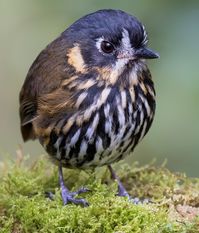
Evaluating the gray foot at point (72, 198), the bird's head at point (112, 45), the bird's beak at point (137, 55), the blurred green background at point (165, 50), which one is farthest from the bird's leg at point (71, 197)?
the blurred green background at point (165, 50)

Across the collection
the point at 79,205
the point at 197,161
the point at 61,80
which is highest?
the point at 61,80

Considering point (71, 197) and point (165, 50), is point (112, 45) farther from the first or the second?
point (165, 50)

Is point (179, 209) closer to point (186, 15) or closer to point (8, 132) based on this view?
point (186, 15)

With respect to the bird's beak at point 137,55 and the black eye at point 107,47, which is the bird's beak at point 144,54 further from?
the black eye at point 107,47

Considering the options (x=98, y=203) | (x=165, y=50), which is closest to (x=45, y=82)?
(x=98, y=203)

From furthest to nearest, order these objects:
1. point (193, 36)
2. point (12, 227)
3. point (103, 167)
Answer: point (193, 36)
point (103, 167)
point (12, 227)

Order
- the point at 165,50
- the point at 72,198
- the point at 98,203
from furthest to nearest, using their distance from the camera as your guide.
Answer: the point at 165,50
the point at 72,198
the point at 98,203

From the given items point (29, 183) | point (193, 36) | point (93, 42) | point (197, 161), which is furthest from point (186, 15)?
point (29, 183)
